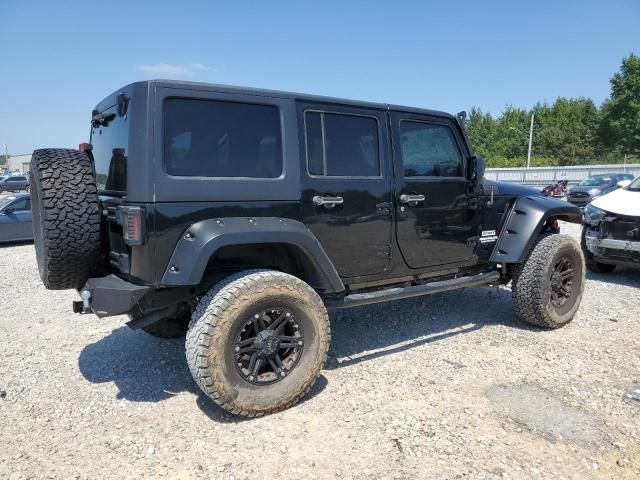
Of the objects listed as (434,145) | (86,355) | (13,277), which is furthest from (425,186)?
(13,277)

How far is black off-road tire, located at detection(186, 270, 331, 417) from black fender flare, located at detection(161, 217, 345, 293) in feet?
0.72

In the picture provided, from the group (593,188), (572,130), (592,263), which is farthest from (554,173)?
(592,263)

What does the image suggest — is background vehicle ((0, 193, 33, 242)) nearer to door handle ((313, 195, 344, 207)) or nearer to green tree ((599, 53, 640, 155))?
door handle ((313, 195, 344, 207))

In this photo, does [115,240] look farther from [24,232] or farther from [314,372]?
[24,232]

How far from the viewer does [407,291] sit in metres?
3.80

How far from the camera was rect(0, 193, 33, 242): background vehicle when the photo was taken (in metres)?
10.8

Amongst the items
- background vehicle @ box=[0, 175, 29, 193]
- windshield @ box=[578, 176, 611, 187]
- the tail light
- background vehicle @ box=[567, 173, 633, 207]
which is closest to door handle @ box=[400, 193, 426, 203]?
the tail light

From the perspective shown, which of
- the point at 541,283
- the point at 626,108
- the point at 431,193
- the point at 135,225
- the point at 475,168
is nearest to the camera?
the point at 135,225

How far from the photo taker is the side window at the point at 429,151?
386 cm

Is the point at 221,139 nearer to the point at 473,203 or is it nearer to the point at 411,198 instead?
the point at 411,198

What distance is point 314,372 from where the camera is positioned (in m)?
3.13

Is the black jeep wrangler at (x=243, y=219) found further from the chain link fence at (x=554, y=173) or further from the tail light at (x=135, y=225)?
the chain link fence at (x=554, y=173)

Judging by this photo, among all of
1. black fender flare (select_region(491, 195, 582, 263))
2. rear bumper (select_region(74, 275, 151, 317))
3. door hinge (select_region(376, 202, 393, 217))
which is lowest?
rear bumper (select_region(74, 275, 151, 317))

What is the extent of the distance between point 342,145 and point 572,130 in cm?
5741
